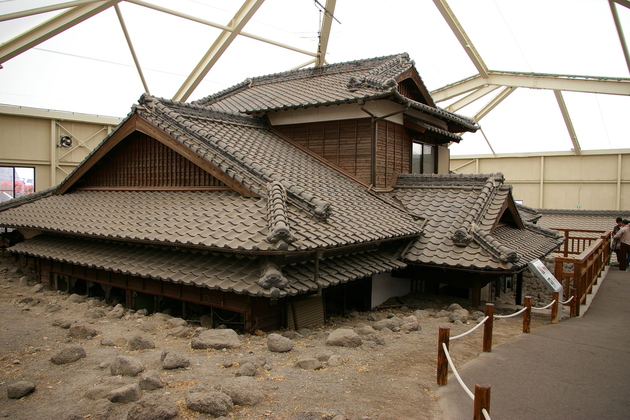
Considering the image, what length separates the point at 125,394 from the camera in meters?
4.28

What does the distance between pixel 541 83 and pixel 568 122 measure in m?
4.68

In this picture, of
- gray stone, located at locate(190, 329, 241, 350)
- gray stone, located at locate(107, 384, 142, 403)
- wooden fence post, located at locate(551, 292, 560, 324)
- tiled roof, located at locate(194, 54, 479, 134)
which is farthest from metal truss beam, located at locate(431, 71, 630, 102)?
gray stone, located at locate(107, 384, 142, 403)

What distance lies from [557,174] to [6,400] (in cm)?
2982

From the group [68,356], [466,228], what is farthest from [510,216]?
[68,356]

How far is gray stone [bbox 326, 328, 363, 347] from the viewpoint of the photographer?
248 inches

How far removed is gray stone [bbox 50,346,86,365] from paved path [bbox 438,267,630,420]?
4.46 metres

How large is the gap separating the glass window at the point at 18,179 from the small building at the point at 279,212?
6449 mm

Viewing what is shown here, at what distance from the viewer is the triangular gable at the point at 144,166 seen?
29.3ft

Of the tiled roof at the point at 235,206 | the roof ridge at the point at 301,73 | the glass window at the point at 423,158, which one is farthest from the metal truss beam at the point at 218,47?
the glass window at the point at 423,158

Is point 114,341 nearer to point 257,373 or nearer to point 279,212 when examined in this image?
point 257,373

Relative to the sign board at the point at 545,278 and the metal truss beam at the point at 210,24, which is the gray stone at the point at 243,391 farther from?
the metal truss beam at the point at 210,24

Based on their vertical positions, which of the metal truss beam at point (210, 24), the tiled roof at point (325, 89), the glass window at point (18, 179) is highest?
the metal truss beam at point (210, 24)

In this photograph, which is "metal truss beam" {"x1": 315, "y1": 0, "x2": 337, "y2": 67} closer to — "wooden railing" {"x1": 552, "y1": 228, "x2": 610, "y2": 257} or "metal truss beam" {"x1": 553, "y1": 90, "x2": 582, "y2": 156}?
"metal truss beam" {"x1": 553, "y1": 90, "x2": 582, "y2": 156}

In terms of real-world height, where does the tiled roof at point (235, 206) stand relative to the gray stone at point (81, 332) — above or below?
above
